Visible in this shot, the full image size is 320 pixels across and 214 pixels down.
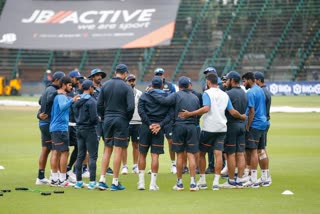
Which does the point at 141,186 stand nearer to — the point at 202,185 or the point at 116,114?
the point at 202,185

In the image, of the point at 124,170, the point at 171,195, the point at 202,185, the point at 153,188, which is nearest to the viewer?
the point at 171,195

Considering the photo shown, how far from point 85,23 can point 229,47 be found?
458 inches

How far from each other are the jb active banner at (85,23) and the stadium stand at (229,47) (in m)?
1.18

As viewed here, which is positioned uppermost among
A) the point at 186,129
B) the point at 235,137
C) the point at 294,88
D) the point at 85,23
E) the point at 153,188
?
the point at 85,23

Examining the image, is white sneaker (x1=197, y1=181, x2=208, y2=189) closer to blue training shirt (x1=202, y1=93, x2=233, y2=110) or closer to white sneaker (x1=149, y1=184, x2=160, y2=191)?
white sneaker (x1=149, y1=184, x2=160, y2=191)

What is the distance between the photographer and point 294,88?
191 ft

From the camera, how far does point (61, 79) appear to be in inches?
685

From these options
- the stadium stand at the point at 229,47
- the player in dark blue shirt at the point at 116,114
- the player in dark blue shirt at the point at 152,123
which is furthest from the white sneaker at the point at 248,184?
the stadium stand at the point at 229,47

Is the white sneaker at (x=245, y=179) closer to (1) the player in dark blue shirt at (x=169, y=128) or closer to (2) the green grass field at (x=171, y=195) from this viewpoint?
(2) the green grass field at (x=171, y=195)

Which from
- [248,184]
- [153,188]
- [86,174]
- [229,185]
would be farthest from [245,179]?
[86,174]

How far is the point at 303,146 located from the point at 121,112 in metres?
10.3

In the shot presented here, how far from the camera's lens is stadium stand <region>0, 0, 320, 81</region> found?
201 feet

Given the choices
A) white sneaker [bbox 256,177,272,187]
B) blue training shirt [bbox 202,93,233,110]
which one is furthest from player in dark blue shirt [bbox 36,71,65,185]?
white sneaker [bbox 256,177,272,187]

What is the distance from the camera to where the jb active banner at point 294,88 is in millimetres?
57125
